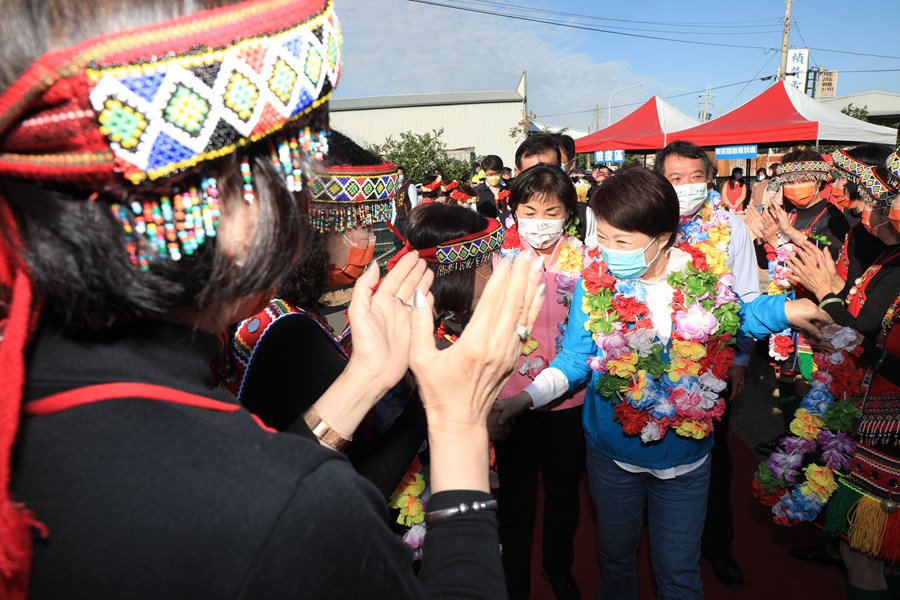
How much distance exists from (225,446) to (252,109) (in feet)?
1.46

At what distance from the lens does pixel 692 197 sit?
357 centimetres

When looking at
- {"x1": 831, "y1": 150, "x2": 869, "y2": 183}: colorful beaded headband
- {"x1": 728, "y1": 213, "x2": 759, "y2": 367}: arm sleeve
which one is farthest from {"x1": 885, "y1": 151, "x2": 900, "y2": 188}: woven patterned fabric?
{"x1": 728, "y1": 213, "x2": 759, "y2": 367}: arm sleeve

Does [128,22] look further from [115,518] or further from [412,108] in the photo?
[412,108]

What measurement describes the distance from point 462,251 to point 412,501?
1.20m

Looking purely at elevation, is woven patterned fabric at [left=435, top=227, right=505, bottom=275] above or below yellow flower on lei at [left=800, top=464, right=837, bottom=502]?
above

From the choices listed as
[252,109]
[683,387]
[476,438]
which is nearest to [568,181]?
[683,387]

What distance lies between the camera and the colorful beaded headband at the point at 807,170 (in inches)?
205

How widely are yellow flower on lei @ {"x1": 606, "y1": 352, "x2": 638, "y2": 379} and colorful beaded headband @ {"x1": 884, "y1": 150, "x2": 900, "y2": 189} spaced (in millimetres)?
1639

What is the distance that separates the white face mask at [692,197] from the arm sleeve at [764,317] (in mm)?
1176

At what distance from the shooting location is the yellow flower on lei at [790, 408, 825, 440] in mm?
2844

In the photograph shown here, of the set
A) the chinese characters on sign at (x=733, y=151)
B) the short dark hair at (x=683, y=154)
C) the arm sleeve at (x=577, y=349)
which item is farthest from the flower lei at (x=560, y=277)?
the chinese characters on sign at (x=733, y=151)

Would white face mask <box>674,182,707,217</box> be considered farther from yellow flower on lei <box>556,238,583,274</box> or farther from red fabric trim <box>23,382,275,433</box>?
red fabric trim <box>23,382,275,433</box>

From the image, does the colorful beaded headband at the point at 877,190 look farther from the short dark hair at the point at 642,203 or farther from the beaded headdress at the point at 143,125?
the beaded headdress at the point at 143,125

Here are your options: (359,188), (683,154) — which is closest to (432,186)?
(683,154)
